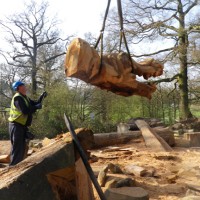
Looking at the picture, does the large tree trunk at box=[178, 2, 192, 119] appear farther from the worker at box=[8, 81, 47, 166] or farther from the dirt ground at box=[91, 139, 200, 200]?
the worker at box=[8, 81, 47, 166]

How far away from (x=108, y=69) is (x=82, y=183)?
119 cm

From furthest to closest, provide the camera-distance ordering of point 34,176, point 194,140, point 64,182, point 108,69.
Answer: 1. point 194,140
2. point 108,69
3. point 64,182
4. point 34,176

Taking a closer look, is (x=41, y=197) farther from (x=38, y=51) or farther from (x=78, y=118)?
(x=38, y=51)

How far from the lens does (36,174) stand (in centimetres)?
266

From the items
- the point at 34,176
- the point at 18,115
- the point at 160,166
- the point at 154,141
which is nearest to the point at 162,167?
the point at 160,166

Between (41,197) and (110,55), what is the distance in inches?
64.7

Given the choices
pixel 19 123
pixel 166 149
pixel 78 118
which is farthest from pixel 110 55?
pixel 78 118

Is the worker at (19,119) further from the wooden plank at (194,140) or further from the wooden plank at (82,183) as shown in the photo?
the wooden plank at (194,140)

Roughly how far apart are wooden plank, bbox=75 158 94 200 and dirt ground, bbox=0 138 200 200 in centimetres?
119

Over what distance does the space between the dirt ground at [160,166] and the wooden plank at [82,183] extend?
1.19 meters

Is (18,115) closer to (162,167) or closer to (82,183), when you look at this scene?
(82,183)

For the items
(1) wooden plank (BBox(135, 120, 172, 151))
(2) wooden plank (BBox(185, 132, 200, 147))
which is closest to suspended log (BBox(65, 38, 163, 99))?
(1) wooden plank (BBox(135, 120, 172, 151))

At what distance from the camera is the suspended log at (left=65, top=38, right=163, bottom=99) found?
3164mm

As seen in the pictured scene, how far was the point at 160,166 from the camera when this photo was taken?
6371 millimetres
